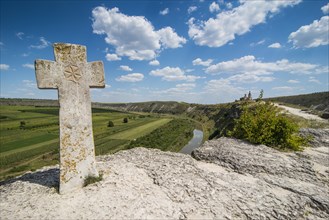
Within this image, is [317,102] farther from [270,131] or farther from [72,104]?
[72,104]

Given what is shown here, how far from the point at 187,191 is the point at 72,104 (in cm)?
385

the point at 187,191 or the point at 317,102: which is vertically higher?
the point at 317,102

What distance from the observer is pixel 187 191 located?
5.28 metres

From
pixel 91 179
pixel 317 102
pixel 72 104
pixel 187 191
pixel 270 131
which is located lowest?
pixel 187 191

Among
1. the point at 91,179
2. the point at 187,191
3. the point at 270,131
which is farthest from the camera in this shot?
the point at 270,131

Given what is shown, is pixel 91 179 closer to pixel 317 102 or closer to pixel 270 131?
pixel 270 131

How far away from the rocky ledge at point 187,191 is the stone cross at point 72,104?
0.54 meters

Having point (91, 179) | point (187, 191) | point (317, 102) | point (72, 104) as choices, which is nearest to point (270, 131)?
point (187, 191)

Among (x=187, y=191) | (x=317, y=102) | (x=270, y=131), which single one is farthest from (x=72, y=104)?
(x=317, y=102)

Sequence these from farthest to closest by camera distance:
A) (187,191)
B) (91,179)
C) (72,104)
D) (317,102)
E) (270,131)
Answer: (317,102), (270,131), (91,179), (72,104), (187,191)

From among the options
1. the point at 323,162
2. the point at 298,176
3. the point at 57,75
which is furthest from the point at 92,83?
→ the point at 323,162

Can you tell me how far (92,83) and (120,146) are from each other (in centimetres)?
3847

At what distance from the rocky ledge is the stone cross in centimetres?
54

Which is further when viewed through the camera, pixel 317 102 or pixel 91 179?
pixel 317 102
